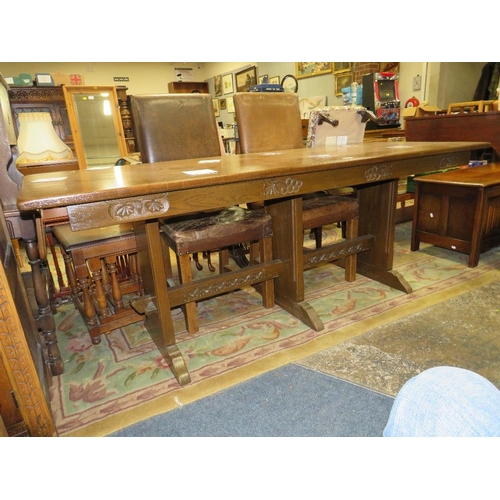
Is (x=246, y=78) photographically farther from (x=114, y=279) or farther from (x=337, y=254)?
(x=114, y=279)

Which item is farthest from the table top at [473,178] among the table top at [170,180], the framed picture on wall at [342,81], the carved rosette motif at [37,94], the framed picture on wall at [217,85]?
the framed picture on wall at [217,85]

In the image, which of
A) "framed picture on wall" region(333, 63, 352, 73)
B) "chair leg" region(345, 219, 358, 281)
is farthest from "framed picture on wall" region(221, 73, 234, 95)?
"chair leg" region(345, 219, 358, 281)

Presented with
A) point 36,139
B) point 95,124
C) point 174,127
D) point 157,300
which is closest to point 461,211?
point 174,127

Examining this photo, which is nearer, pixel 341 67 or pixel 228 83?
pixel 341 67

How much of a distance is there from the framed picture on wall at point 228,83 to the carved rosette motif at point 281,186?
744cm

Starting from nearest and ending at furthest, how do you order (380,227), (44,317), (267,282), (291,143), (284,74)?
(44,317) → (267,282) → (380,227) → (291,143) → (284,74)

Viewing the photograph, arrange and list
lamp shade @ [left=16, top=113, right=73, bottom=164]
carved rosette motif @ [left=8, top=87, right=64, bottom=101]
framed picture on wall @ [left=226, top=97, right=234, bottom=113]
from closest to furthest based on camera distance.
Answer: lamp shade @ [left=16, top=113, right=73, bottom=164] → carved rosette motif @ [left=8, top=87, right=64, bottom=101] → framed picture on wall @ [left=226, top=97, right=234, bottom=113]

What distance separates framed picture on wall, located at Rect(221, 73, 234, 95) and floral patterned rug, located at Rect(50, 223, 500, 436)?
269 inches

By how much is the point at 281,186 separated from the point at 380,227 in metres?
1.03

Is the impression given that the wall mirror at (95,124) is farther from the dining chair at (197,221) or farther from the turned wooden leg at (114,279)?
the turned wooden leg at (114,279)

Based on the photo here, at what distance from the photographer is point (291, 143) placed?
2.54 meters

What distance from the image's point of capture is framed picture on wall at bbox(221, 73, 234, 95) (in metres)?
7.98

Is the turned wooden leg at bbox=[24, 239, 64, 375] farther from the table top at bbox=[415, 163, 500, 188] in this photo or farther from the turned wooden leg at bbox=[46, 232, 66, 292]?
the table top at bbox=[415, 163, 500, 188]
